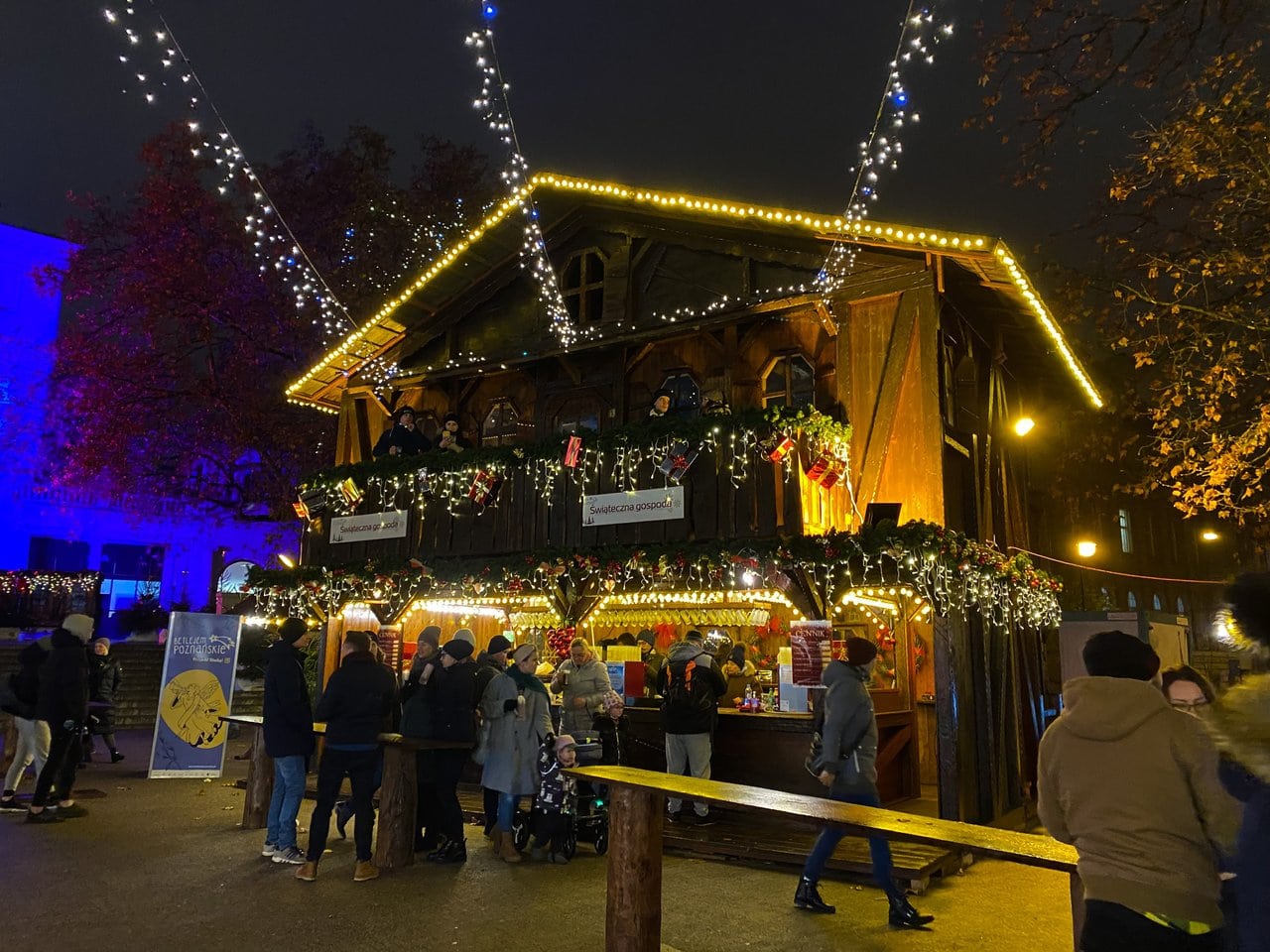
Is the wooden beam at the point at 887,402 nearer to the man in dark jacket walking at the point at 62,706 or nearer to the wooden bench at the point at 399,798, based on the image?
the wooden bench at the point at 399,798

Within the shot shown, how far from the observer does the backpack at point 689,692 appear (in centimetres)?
968

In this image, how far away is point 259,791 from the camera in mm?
9461

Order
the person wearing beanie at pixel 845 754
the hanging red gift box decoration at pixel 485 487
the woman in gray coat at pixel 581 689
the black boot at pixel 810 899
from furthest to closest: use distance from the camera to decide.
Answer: the hanging red gift box decoration at pixel 485 487 → the woman in gray coat at pixel 581 689 → the black boot at pixel 810 899 → the person wearing beanie at pixel 845 754

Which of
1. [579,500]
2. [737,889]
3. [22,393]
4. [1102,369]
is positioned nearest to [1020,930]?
[737,889]

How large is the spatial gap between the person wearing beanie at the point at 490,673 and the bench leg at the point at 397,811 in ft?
2.58

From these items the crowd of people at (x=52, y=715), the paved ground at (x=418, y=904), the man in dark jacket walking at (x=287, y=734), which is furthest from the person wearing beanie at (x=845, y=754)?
the crowd of people at (x=52, y=715)

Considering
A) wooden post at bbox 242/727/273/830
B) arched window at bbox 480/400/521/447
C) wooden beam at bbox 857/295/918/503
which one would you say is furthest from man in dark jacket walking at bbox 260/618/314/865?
arched window at bbox 480/400/521/447

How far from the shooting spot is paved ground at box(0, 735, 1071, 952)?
5914 millimetres

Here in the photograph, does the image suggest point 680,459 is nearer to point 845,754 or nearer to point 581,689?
point 581,689

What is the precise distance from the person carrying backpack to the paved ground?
52.0 inches

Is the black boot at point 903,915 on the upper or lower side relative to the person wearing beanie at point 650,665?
lower

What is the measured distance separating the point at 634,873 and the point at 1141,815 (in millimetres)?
3091

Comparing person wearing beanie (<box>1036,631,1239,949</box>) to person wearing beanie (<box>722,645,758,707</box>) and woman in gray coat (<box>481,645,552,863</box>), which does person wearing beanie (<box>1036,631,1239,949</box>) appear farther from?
person wearing beanie (<box>722,645,758,707</box>)

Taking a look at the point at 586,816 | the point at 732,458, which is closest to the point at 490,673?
the point at 586,816
